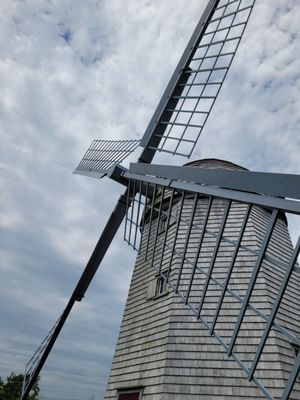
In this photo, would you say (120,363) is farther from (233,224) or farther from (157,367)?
(233,224)

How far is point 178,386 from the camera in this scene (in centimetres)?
630

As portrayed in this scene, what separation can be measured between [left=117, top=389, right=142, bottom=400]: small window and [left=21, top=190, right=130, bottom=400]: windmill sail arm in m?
3.40

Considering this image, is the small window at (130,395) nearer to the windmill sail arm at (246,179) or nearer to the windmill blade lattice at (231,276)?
the windmill blade lattice at (231,276)

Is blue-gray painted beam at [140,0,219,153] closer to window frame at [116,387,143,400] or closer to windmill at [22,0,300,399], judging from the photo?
windmill at [22,0,300,399]

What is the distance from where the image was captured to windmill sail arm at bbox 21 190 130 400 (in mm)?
9328

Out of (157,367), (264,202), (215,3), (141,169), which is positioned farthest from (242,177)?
(215,3)

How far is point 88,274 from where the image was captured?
10023 millimetres

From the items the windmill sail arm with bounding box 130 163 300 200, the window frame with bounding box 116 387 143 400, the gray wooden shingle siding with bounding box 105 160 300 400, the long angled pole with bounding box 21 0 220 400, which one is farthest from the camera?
the long angled pole with bounding box 21 0 220 400

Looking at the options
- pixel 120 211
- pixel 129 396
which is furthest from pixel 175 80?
pixel 129 396

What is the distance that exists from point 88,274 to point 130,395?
3.71 m

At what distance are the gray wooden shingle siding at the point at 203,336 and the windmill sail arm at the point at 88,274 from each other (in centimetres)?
134

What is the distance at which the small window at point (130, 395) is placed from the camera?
6.85 m

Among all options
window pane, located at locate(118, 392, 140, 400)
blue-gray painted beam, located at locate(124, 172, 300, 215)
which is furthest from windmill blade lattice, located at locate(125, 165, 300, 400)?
window pane, located at locate(118, 392, 140, 400)

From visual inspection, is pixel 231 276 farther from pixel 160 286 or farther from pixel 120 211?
pixel 120 211
